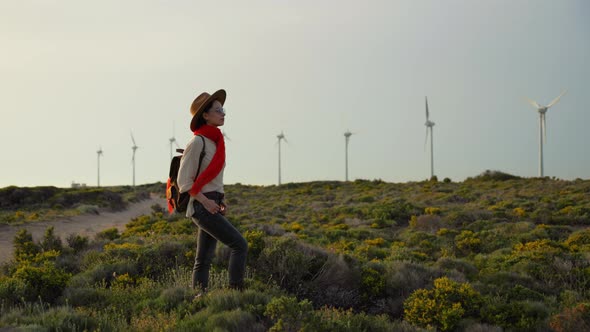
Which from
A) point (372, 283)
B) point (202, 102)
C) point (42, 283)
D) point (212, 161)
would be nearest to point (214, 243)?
Answer: point (212, 161)

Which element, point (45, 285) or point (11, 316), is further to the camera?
point (45, 285)

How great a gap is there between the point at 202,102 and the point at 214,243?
5.75ft

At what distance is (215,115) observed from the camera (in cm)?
562

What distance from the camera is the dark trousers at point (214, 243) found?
17.7 ft

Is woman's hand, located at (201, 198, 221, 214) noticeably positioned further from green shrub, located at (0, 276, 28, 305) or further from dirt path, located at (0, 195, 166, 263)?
dirt path, located at (0, 195, 166, 263)

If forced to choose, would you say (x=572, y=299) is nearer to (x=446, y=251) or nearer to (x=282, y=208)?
(x=446, y=251)

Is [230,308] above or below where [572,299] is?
above

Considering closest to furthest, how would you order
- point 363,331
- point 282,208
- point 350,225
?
point 363,331 < point 350,225 < point 282,208

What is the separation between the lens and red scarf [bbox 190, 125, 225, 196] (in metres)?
5.27

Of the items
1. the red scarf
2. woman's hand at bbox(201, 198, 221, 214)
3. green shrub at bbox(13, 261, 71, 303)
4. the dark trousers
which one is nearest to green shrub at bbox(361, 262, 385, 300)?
the dark trousers

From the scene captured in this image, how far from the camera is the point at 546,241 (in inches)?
520

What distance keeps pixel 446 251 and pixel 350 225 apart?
7.68 meters

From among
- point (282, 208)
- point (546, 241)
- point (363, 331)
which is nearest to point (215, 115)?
point (363, 331)

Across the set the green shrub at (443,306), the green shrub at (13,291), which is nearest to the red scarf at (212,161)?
the green shrub at (13,291)
